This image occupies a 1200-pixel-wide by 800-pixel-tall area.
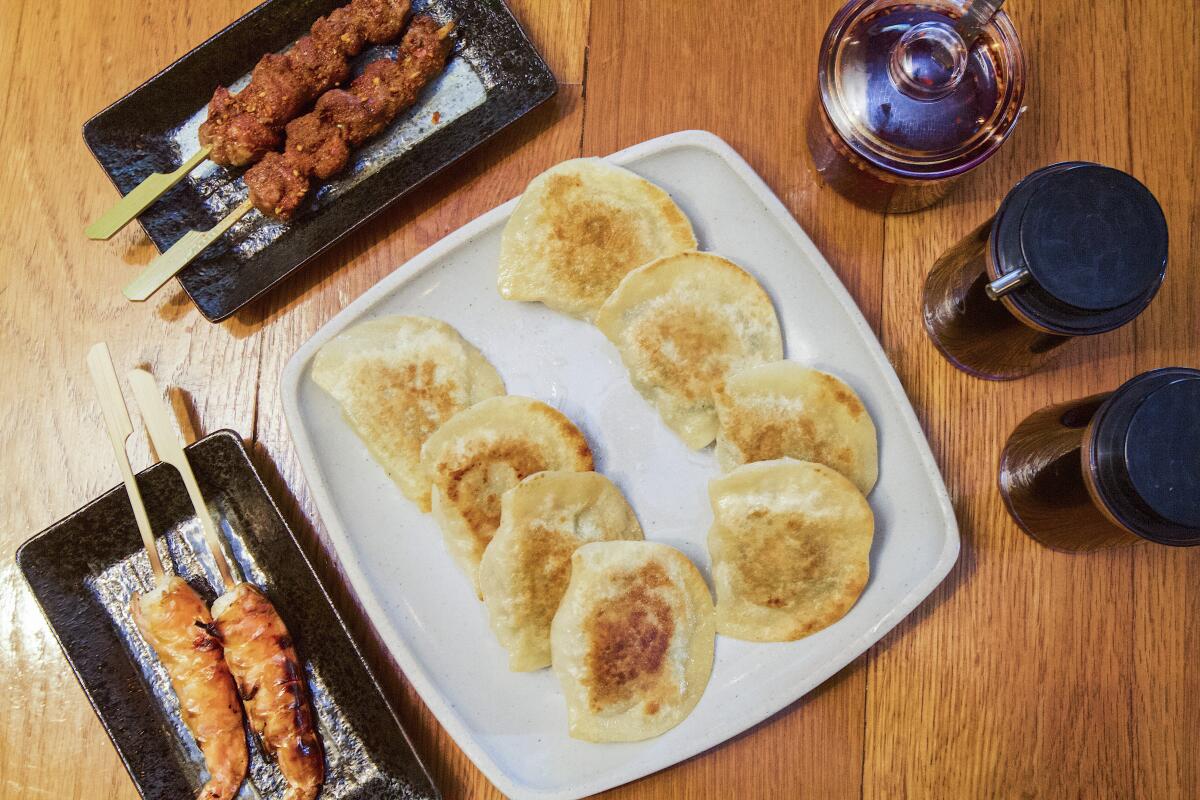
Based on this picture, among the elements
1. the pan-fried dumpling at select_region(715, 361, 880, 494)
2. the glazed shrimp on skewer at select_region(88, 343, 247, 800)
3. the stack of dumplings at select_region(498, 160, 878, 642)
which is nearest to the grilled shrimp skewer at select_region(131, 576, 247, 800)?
the glazed shrimp on skewer at select_region(88, 343, 247, 800)

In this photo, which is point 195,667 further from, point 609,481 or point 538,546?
point 609,481

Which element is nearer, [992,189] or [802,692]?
[802,692]

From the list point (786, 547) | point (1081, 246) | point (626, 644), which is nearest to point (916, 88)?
point (1081, 246)

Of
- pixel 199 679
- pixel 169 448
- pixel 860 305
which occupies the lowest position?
pixel 860 305

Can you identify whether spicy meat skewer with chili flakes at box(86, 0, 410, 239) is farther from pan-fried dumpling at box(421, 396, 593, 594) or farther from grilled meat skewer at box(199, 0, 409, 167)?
pan-fried dumpling at box(421, 396, 593, 594)

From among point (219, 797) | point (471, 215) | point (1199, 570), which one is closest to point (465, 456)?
point (471, 215)

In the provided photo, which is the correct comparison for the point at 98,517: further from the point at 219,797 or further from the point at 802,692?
the point at 802,692
